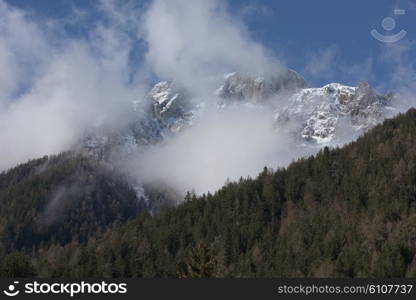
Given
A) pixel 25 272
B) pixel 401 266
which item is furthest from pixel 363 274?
pixel 25 272

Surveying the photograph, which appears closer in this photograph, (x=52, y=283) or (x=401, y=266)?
Result: (x=52, y=283)

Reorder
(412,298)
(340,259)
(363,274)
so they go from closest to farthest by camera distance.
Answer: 1. (412,298)
2. (363,274)
3. (340,259)

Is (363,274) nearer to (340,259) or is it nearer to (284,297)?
(340,259)

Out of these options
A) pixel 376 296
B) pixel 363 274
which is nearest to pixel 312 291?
pixel 376 296

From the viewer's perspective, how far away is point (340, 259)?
19775 cm

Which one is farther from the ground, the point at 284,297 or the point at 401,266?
the point at 401,266

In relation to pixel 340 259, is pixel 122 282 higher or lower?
lower

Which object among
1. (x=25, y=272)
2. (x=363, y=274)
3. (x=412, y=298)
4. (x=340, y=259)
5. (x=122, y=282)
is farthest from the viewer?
(x=340, y=259)

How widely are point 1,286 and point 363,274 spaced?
15271cm

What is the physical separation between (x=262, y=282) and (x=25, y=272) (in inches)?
4041

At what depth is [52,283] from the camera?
160 ft

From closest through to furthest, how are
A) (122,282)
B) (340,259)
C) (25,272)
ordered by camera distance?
(122,282)
(25,272)
(340,259)

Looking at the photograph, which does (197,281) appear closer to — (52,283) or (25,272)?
(52,283)

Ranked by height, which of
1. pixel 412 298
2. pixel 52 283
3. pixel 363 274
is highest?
pixel 363 274
